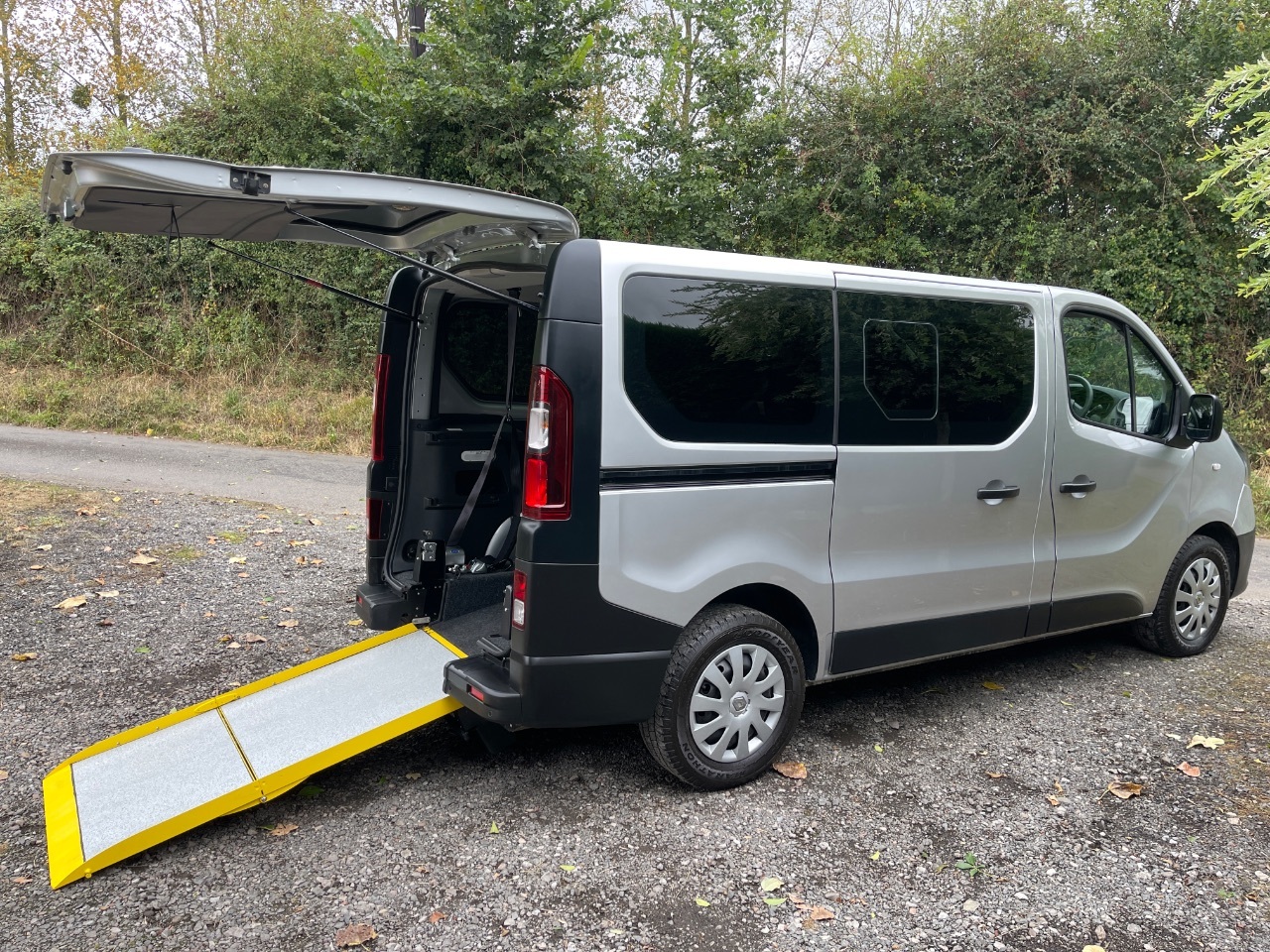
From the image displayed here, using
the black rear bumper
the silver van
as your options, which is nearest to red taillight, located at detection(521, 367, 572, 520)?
the silver van

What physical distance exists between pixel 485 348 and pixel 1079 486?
121 inches

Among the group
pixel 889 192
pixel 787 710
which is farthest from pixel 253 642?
pixel 889 192

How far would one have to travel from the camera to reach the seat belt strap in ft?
15.3

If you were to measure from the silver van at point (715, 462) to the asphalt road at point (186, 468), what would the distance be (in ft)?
14.6

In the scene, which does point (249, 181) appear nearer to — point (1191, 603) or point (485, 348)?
point (485, 348)

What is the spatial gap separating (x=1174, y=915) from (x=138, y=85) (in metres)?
24.1

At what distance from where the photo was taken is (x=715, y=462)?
11.3ft

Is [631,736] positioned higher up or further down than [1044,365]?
further down

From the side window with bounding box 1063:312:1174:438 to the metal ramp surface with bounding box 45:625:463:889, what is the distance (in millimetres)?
3327

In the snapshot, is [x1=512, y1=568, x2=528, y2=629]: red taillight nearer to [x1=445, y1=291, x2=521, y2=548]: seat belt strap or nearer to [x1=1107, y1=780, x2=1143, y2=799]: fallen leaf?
[x1=445, y1=291, x2=521, y2=548]: seat belt strap

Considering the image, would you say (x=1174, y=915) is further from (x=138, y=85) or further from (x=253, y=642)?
(x=138, y=85)

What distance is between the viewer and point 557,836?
3287 mm

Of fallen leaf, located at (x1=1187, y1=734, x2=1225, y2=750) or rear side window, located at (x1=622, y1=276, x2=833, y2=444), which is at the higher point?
rear side window, located at (x1=622, y1=276, x2=833, y2=444)

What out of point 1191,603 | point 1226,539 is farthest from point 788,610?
point 1226,539
